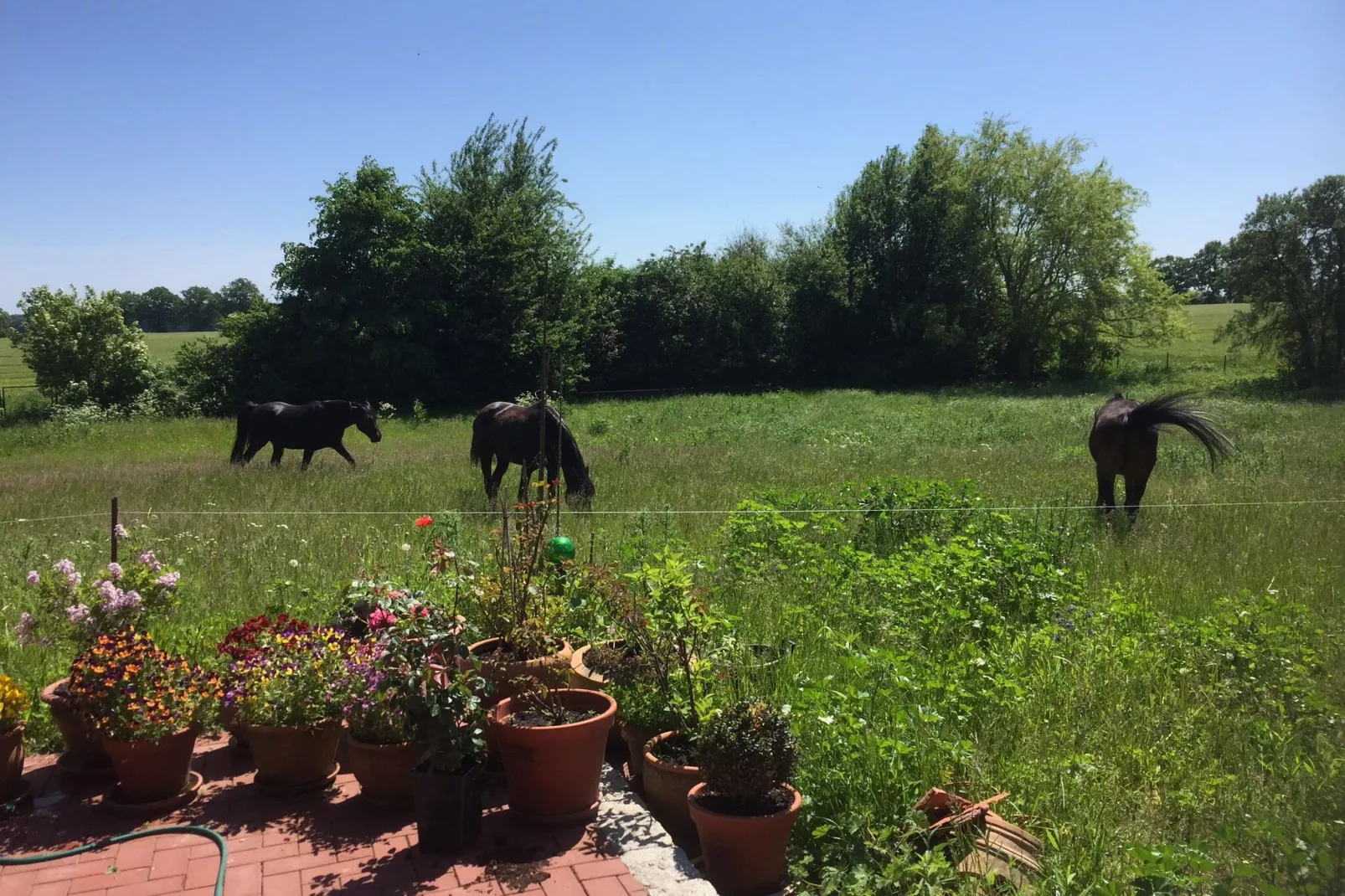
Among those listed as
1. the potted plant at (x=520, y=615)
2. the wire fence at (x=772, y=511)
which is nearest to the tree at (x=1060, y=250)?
the wire fence at (x=772, y=511)

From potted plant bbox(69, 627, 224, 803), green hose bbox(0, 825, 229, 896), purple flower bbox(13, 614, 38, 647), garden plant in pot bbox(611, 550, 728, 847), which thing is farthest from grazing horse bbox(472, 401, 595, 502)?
green hose bbox(0, 825, 229, 896)

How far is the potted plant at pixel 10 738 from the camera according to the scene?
144 inches

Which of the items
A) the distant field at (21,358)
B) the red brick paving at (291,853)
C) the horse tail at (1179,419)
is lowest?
the red brick paving at (291,853)

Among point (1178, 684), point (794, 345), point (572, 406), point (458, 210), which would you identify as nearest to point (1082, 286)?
point (794, 345)

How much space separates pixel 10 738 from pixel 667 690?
2768mm

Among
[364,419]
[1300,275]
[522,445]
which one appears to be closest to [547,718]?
[522,445]

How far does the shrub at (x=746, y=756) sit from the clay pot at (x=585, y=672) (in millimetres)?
1083

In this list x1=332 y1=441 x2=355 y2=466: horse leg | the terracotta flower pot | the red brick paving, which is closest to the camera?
the red brick paving

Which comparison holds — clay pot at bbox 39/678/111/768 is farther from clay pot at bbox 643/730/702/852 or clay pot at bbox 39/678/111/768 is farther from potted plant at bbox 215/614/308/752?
clay pot at bbox 643/730/702/852

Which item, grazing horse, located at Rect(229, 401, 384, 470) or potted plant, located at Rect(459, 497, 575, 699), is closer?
potted plant, located at Rect(459, 497, 575, 699)

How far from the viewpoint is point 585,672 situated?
14.3 ft

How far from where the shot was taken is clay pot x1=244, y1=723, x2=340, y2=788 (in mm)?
3730

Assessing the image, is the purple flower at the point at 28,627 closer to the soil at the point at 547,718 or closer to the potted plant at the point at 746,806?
the soil at the point at 547,718

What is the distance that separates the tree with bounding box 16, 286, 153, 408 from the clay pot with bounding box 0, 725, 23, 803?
29.8 meters
